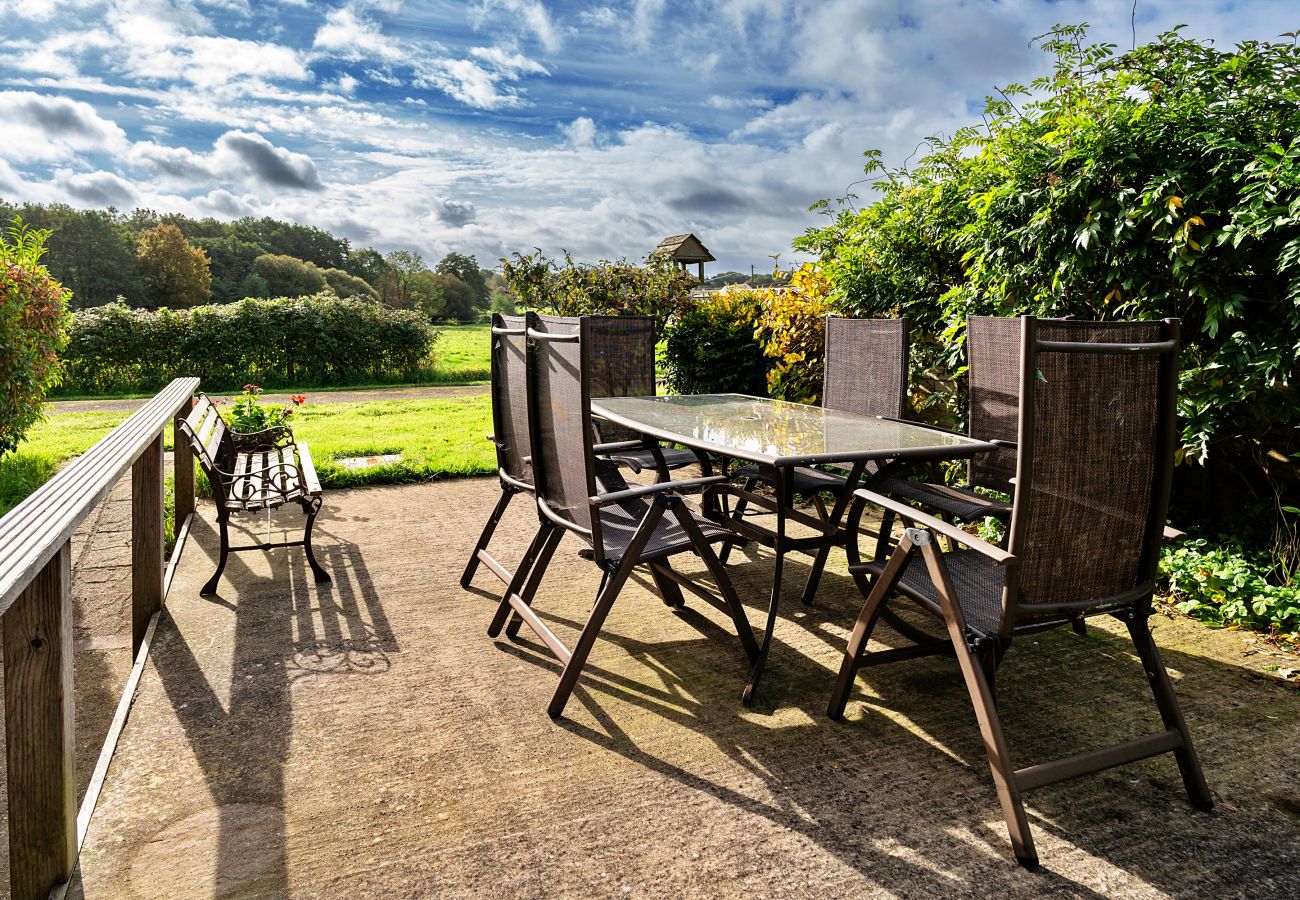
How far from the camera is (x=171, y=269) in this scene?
135 ft

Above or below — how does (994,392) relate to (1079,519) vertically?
above

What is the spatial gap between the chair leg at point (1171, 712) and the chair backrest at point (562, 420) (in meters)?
1.75

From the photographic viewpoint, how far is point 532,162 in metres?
16.1

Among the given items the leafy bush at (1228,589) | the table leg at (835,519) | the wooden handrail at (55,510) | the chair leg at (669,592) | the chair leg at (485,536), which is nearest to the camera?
the wooden handrail at (55,510)

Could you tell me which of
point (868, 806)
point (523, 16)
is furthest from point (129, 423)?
point (523, 16)

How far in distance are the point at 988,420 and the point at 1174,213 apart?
1193 millimetres

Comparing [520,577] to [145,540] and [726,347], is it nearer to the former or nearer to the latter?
[145,540]

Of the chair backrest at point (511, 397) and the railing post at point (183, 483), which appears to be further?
the railing post at point (183, 483)

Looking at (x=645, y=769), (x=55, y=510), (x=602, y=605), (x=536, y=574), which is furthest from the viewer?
(x=536, y=574)

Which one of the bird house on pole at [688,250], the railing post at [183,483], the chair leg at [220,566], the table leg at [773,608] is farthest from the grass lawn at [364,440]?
the bird house on pole at [688,250]

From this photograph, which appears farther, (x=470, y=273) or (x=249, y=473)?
(x=470, y=273)

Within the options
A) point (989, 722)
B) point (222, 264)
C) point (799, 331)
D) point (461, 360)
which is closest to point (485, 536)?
point (989, 722)

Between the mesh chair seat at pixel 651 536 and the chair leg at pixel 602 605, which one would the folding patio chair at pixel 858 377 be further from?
the chair leg at pixel 602 605

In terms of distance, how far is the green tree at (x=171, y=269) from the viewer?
4034 centimetres
